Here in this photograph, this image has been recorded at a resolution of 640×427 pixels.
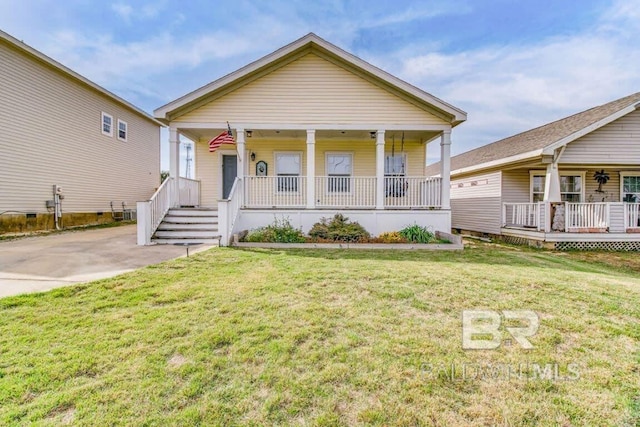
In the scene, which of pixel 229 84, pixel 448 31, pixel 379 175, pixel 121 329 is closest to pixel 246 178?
pixel 229 84

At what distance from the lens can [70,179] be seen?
12.6 meters

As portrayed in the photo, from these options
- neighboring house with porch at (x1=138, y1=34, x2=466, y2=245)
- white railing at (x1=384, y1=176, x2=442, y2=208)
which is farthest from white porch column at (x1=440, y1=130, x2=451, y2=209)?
white railing at (x1=384, y1=176, x2=442, y2=208)

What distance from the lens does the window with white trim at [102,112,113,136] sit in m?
14.4

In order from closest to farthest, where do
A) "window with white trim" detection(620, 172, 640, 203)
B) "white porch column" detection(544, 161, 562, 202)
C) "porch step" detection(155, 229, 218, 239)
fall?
"porch step" detection(155, 229, 218, 239), "white porch column" detection(544, 161, 562, 202), "window with white trim" detection(620, 172, 640, 203)

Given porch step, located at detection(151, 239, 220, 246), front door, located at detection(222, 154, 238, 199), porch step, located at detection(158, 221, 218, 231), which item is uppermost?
front door, located at detection(222, 154, 238, 199)

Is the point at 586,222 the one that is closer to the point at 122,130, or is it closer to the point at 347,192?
the point at 347,192

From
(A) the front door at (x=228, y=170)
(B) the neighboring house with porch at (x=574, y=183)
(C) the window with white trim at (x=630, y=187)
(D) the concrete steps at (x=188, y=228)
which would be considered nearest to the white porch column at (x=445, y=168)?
(B) the neighboring house with porch at (x=574, y=183)

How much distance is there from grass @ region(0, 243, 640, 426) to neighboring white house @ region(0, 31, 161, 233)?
9.98 meters

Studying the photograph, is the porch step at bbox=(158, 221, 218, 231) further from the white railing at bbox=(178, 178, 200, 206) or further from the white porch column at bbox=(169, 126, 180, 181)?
the white porch column at bbox=(169, 126, 180, 181)

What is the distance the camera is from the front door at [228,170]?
468 inches

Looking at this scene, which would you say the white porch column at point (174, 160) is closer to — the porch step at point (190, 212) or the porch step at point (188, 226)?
the porch step at point (190, 212)

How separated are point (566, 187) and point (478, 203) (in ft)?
11.1

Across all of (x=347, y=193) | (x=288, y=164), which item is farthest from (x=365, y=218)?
(x=288, y=164)

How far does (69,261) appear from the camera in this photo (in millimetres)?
5727
